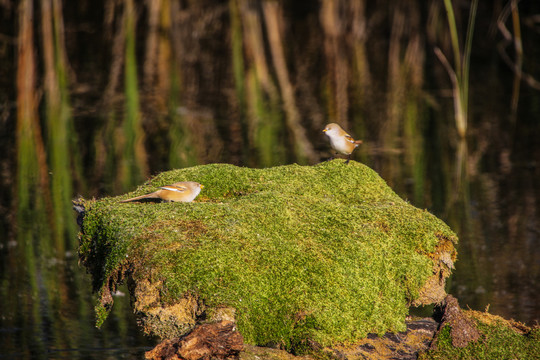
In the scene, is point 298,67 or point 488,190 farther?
point 298,67

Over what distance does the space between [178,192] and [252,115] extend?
13800 mm

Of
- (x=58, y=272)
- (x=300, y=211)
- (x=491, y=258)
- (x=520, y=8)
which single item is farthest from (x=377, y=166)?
(x=520, y=8)

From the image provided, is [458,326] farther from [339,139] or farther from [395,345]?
[339,139]

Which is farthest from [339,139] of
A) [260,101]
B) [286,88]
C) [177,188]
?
[286,88]

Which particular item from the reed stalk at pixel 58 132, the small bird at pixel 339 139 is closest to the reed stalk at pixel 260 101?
the reed stalk at pixel 58 132

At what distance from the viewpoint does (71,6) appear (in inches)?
1412

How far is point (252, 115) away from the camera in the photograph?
20.4 metres

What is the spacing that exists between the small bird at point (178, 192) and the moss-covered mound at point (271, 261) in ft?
0.68

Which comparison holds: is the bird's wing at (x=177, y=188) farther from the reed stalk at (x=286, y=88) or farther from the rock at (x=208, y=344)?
the reed stalk at (x=286, y=88)

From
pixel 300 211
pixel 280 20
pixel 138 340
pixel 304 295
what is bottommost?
pixel 138 340

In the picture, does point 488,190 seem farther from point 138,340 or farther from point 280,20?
point 280,20

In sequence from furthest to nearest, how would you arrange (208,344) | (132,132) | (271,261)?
(132,132), (271,261), (208,344)

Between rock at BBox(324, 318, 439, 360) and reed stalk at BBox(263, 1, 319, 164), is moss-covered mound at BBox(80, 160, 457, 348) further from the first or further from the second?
reed stalk at BBox(263, 1, 319, 164)

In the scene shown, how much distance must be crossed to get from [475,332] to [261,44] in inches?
927
